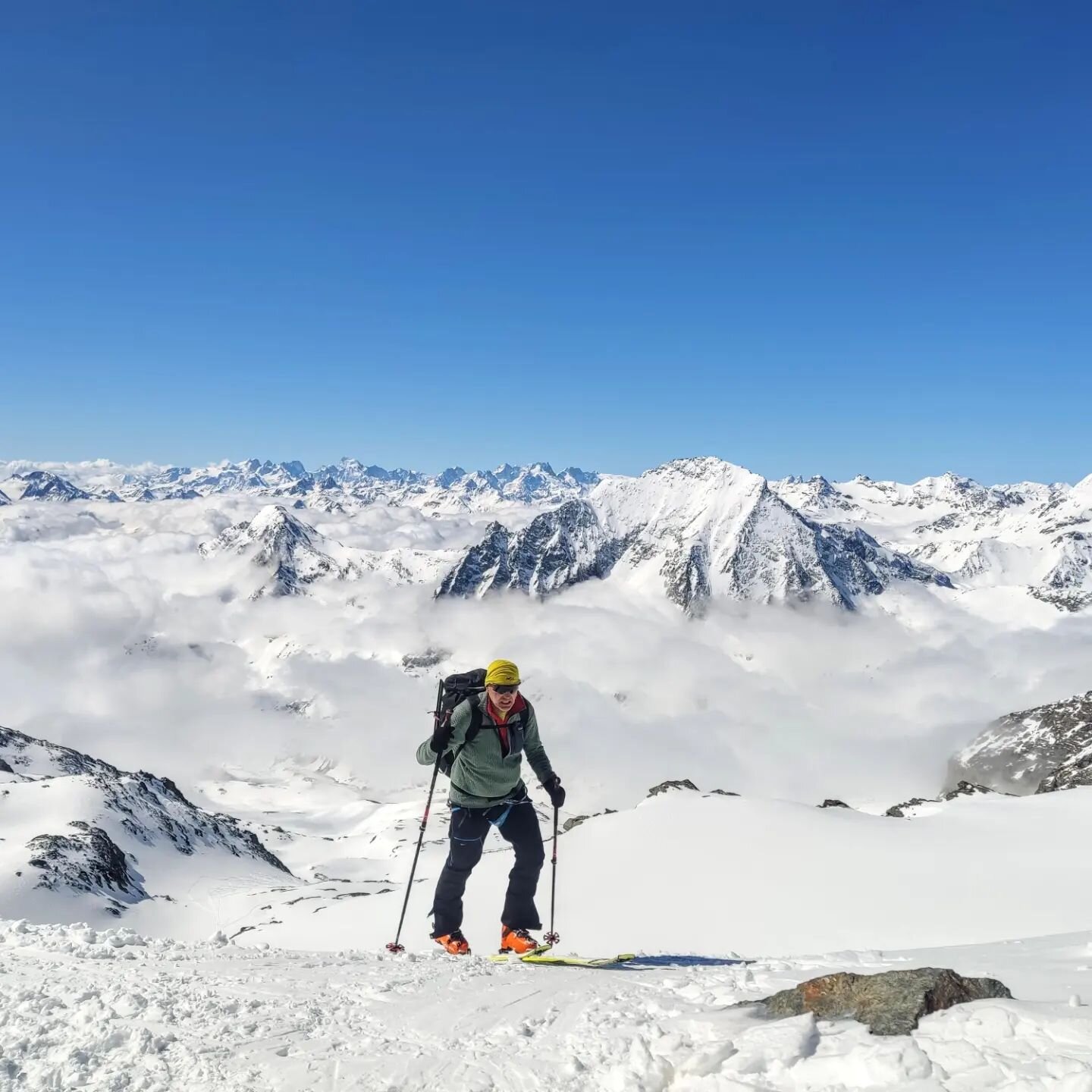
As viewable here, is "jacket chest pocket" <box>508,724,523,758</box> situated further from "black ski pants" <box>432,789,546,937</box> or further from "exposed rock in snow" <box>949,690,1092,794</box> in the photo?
"exposed rock in snow" <box>949,690,1092,794</box>

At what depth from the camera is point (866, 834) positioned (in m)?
25.2

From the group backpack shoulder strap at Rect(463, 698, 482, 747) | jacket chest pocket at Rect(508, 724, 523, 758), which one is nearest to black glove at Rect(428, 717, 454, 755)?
backpack shoulder strap at Rect(463, 698, 482, 747)

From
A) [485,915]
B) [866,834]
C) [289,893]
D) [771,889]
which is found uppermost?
[866,834]

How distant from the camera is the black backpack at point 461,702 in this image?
9977mm

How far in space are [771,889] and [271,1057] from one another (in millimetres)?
17866

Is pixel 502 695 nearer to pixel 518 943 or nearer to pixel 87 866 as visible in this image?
pixel 518 943

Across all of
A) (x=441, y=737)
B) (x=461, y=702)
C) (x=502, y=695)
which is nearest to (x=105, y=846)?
(x=441, y=737)

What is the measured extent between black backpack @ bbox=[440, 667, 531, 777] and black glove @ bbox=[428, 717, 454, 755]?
0.25 ft

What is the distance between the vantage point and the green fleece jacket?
10.0 metres

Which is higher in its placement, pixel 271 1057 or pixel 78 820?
pixel 271 1057

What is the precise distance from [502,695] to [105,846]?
57.5 metres

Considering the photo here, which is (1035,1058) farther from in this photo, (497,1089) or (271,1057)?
(271,1057)

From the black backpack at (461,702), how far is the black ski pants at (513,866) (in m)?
0.88

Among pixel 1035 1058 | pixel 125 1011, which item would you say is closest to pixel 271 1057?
pixel 125 1011
